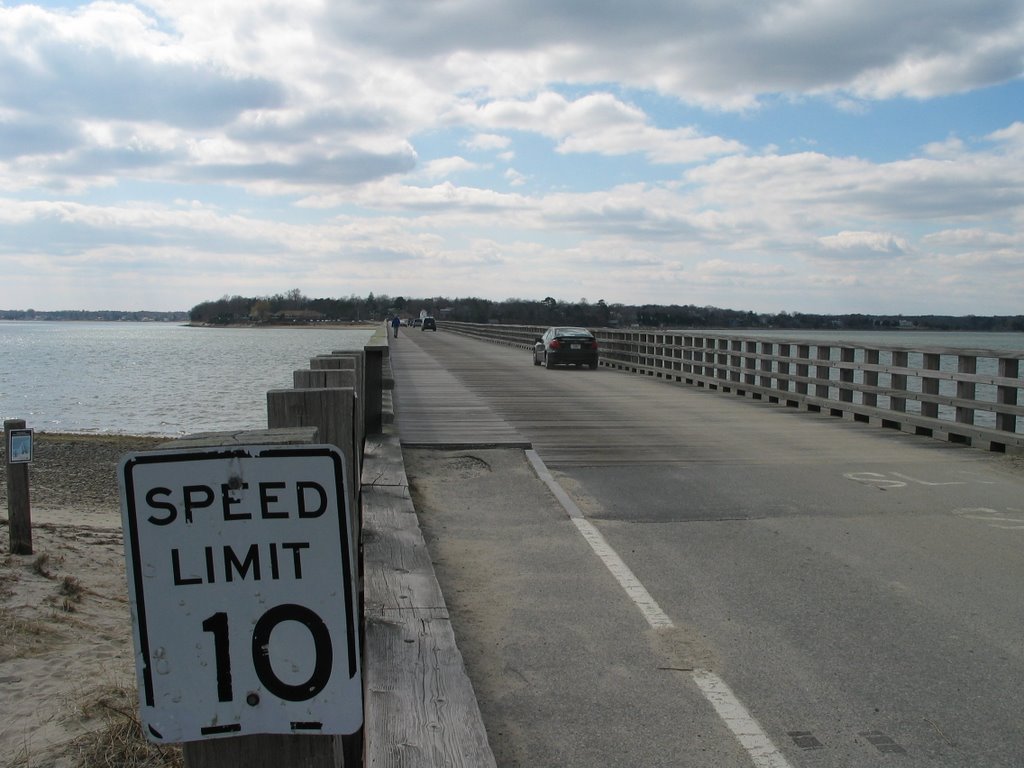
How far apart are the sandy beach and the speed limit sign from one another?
0.20 metres

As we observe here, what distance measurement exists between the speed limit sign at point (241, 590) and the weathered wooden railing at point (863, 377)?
37.5 ft

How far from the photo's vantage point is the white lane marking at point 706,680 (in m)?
3.98

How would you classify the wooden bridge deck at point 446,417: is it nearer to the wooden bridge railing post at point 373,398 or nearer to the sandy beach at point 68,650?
the wooden bridge railing post at point 373,398

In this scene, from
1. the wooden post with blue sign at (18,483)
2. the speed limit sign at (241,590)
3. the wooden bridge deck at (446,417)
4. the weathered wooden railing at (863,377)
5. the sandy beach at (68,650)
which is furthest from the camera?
the weathered wooden railing at (863,377)

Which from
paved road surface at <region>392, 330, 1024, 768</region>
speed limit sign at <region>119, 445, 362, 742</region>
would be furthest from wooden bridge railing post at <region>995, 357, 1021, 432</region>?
speed limit sign at <region>119, 445, 362, 742</region>

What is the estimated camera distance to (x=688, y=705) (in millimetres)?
4402

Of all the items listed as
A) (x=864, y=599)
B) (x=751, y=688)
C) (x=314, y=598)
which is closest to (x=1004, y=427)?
(x=864, y=599)

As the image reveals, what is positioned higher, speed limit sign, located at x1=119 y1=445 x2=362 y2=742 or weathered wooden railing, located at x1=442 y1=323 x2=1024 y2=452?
speed limit sign, located at x1=119 y1=445 x2=362 y2=742

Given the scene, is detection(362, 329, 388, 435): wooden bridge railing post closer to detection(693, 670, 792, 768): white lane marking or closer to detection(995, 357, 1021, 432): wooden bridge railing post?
detection(693, 670, 792, 768): white lane marking

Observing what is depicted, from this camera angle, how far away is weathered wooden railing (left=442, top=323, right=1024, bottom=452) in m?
12.4

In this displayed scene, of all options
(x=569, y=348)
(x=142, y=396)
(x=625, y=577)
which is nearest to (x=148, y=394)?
(x=142, y=396)

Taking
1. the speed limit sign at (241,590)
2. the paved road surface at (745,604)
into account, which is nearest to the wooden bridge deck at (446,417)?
the paved road surface at (745,604)

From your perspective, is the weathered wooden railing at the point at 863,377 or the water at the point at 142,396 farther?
the water at the point at 142,396

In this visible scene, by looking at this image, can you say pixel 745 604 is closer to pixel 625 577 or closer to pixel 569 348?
pixel 625 577
